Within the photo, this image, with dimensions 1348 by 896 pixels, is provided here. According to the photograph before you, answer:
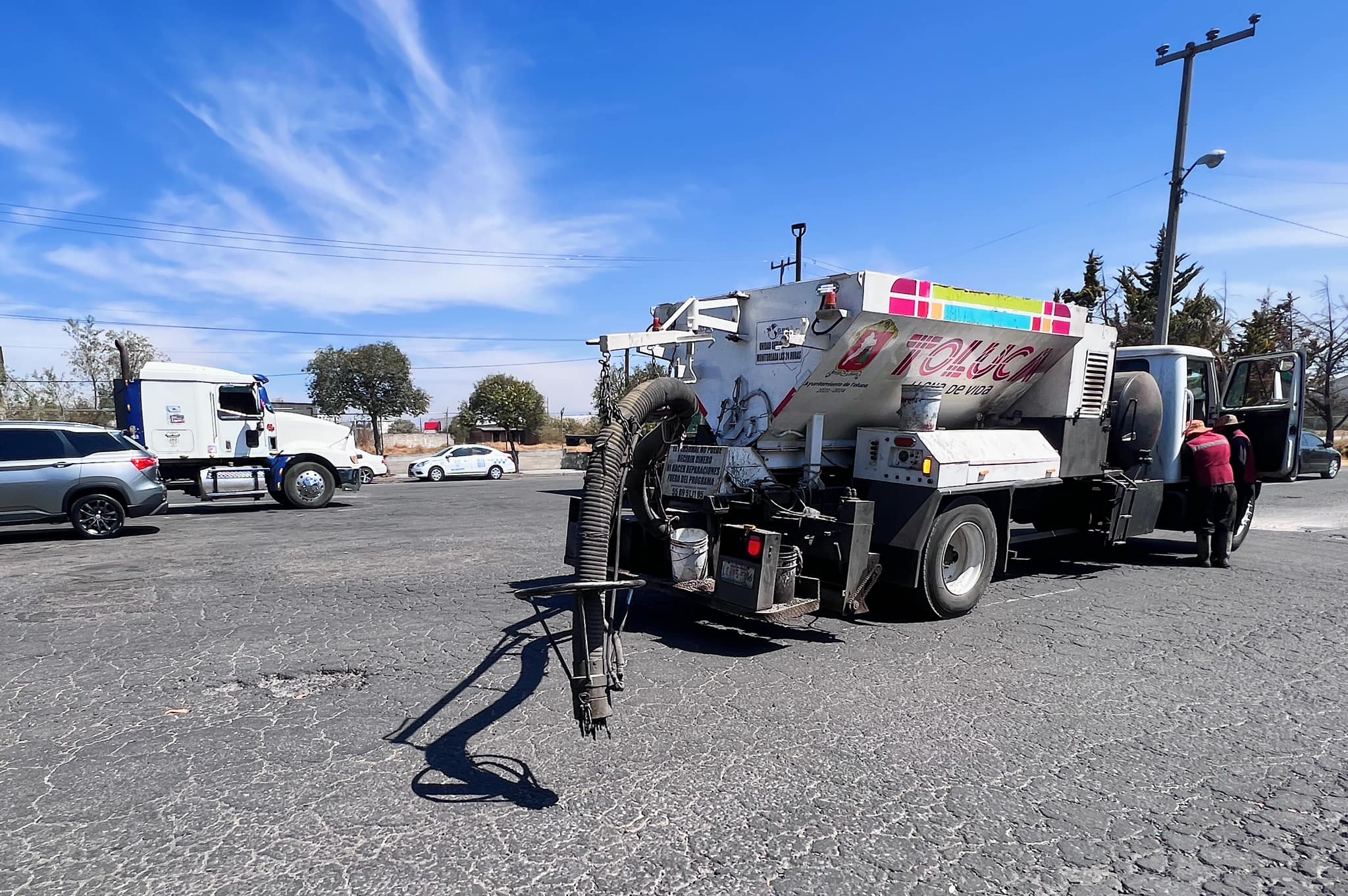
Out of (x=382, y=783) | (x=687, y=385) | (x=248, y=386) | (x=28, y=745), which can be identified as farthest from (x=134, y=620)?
(x=248, y=386)

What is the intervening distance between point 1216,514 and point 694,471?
6.43m

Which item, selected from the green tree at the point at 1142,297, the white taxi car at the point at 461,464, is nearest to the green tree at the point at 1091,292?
the green tree at the point at 1142,297

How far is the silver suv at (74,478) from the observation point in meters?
10.8

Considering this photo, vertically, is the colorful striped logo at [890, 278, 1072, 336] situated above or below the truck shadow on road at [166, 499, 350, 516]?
above

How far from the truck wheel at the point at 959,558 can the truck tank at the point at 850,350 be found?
1.07 metres

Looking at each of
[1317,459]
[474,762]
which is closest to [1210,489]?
[474,762]

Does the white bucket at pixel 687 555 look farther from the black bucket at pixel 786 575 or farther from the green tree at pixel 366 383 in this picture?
the green tree at pixel 366 383

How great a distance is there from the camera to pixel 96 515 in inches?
448

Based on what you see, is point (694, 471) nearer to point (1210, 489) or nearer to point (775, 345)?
point (775, 345)

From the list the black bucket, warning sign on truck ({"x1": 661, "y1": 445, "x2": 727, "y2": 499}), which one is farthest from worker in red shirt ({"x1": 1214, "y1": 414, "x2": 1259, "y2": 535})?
warning sign on truck ({"x1": 661, "y1": 445, "x2": 727, "y2": 499})

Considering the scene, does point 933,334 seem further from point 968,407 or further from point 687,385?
point 687,385

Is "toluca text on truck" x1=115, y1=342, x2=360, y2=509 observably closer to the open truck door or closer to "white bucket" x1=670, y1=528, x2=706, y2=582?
"white bucket" x1=670, y1=528, x2=706, y2=582

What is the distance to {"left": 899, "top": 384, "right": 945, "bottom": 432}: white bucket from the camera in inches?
Result: 263

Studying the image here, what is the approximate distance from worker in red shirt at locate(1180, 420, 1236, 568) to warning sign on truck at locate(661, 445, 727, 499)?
236 inches
